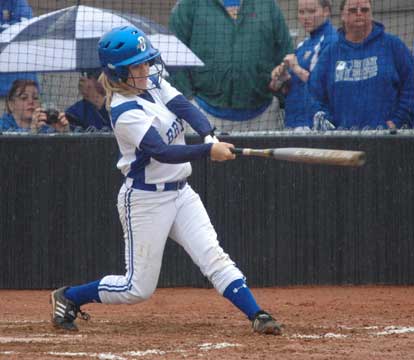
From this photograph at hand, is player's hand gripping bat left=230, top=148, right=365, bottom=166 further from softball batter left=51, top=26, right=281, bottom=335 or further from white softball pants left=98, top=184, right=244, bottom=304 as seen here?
white softball pants left=98, top=184, right=244, bottom=304

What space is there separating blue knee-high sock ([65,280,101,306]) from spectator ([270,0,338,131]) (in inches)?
122

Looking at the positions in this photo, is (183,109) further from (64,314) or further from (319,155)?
(64,314)

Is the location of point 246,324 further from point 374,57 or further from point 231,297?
point 374,57

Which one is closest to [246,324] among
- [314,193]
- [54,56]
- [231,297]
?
[231,297]

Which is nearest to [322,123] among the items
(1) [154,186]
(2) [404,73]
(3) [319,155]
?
(2) [404,73]

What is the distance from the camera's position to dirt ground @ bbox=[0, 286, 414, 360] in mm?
5504

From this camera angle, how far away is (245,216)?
8773mm

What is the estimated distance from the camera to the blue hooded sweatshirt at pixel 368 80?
8633 mm

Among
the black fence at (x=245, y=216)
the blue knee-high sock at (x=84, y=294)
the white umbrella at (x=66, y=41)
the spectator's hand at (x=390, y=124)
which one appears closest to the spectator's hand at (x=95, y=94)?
the white umbrella at (x=66, y=41)

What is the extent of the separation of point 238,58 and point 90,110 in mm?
1396

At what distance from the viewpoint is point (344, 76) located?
870cm

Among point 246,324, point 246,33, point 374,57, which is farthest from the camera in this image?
point 246,33

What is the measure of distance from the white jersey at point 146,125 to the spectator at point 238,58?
2.99 meters

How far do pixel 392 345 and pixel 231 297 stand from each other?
3.23 ft
